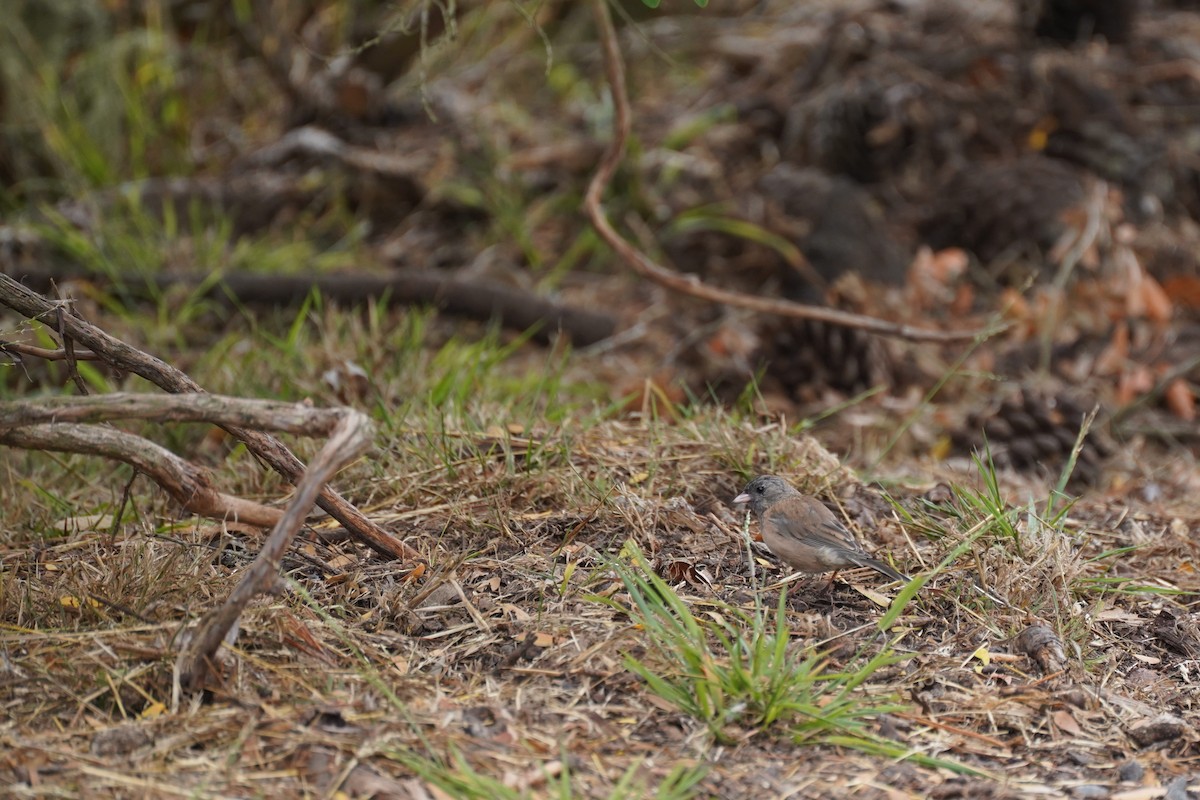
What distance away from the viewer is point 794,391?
210 inches

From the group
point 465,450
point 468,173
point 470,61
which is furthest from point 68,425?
point 470,61

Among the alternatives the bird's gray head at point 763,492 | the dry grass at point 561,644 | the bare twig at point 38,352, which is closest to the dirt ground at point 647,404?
the dry grass at point 561,644

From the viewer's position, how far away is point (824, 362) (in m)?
5.33

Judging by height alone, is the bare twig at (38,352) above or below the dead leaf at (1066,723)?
above

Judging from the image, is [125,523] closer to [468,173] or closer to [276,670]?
[276,670]

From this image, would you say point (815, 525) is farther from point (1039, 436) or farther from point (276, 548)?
point (1039, 436)

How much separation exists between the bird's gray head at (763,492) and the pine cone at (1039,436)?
5.49ft

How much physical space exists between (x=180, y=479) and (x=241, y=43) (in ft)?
21.3

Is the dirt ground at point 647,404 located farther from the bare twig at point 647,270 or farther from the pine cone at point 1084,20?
the bare twig at point 647,270

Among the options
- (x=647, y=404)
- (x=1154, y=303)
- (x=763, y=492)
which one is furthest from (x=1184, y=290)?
(x=763, y=492)

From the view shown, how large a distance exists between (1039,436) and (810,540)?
6.96 feet


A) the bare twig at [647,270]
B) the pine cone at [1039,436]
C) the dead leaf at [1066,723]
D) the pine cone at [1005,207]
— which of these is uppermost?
the bare twig at [647,270]

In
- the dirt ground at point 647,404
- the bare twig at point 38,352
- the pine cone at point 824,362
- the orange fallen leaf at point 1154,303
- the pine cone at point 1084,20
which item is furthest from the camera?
the pine cone at point 1084,20

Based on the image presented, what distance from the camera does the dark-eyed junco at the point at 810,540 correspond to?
271 cm
